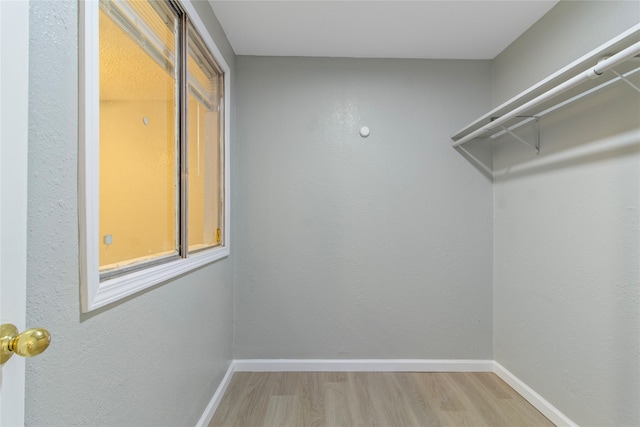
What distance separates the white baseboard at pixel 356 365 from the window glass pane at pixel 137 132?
1.39 m

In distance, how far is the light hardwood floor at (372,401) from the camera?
189 centimetres

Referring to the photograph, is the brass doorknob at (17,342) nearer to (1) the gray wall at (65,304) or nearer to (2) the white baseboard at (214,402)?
(1) the gray wall at (65,304)

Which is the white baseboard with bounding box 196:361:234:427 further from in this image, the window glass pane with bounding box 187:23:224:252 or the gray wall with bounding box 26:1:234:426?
the window glass pane with bounding box 187:23:224:252

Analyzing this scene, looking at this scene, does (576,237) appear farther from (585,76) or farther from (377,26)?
(377,26)

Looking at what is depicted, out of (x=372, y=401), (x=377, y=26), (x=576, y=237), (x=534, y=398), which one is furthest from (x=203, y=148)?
(x=534, y=398)

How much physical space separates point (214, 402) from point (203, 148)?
4.92ft

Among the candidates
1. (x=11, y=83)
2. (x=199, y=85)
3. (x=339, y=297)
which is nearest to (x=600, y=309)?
(x=339, y=297)

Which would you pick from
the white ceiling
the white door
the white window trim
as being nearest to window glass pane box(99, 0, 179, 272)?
the white window trim

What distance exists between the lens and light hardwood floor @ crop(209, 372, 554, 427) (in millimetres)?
1894

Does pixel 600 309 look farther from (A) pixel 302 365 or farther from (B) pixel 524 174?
(A) pixel 302 365

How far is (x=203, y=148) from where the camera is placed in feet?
6.55

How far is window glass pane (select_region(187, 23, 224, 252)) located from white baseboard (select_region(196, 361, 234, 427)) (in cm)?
88

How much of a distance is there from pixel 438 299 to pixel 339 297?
0.75 metres

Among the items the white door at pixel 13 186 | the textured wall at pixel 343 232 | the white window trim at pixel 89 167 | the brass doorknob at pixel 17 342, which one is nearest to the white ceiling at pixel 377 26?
the textured wall at pixel 343 232
